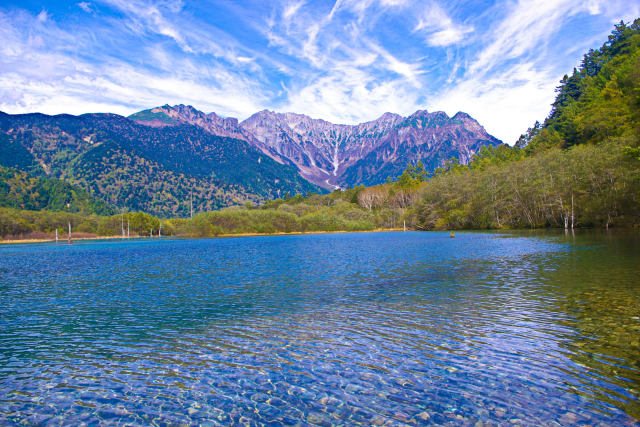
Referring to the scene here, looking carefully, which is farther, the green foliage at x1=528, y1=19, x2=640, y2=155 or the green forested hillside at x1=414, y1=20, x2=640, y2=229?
the green foliage at x1=528, y1=19, x2=640, y2=155

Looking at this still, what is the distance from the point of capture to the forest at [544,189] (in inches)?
2874

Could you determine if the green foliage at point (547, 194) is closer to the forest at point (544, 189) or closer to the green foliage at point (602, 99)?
the forest at point (544, 189)

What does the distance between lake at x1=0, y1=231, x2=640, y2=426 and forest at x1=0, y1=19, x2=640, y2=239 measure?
37.4 m

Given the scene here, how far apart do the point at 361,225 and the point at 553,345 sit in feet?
529

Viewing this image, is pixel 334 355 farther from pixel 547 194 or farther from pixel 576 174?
pixel 547 194

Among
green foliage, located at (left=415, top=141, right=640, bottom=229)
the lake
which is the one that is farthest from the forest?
the lake

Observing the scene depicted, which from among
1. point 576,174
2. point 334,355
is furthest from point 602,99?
point 334,355

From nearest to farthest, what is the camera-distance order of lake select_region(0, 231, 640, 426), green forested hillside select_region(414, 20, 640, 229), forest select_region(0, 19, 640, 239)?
lake select_region(0, 231, 640, 426) → green forested hillside select_region(414, 20, 640, 229) → forest select_region(0, 19, 640, 239)

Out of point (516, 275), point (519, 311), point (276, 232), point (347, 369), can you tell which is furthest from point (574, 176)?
point (276, 232)

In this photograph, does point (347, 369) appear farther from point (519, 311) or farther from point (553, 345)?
point (519, 311)

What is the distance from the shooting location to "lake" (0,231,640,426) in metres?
7.72

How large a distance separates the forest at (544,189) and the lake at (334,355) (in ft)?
123

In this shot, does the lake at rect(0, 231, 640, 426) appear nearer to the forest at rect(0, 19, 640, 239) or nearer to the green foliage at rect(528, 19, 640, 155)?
the forest at rect(0, 19, 640, 239)

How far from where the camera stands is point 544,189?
88.7 m
